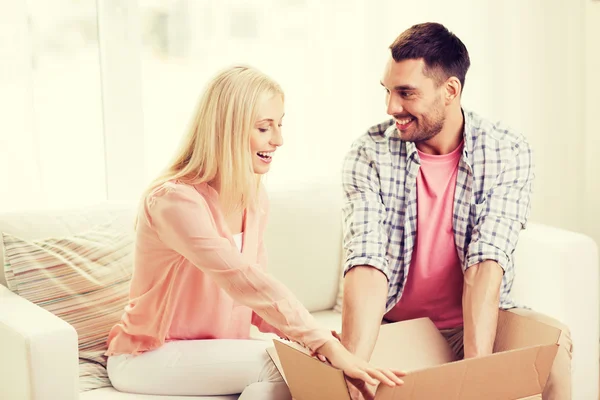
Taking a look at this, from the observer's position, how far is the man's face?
209 centimetres

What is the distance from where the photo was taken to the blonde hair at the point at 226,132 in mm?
Result: 1791

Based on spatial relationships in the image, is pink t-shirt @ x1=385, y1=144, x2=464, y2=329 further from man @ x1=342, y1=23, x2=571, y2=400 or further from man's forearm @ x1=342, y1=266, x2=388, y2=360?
man's forearm @ x1=342, y1=266, x2=388, y2=360

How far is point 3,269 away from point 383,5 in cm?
176

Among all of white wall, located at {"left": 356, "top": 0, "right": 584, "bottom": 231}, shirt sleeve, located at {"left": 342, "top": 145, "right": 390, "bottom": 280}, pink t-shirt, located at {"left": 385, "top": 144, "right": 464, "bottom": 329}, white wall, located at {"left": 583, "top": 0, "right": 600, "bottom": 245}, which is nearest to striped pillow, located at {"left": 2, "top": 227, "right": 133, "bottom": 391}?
shirt sleeve, located at {"left": 342, "top": 145, "right": 390, "bottom": 280}

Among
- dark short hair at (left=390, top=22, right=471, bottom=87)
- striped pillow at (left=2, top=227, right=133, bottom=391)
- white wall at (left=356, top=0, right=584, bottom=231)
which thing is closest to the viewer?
striped pillow at (left=2, top=227, right=133, bottom=391)

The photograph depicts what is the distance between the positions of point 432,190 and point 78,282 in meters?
0.96

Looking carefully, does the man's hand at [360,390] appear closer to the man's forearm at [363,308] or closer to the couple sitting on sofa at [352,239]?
the couple sitting on sofa at [352,239]

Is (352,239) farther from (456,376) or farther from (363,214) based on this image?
(456,376)

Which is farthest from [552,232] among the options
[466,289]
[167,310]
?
[167,310]

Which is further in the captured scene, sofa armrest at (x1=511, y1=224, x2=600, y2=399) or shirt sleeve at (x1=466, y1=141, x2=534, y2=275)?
sofa armrest at (x1=511, y1=224, x2=600, y2=399)

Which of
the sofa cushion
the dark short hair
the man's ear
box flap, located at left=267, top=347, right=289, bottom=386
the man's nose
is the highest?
the dark short hair

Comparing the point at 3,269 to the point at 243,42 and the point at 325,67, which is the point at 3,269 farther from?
the point at 325,67

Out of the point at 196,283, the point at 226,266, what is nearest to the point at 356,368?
the point at 226,266

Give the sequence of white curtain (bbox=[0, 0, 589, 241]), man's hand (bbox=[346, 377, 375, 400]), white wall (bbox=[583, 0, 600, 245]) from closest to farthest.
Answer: man's hand (bbox=[346, 377, 375, 400]) → white curtain (bbox=[0, 0, 589, 241]) → white wall (bbox=[583, 0, 600, 245])
